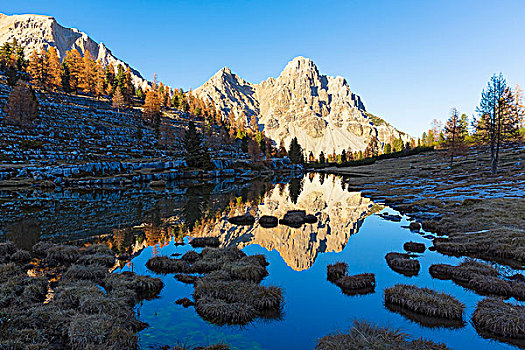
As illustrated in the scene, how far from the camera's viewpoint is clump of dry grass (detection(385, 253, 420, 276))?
17234mm

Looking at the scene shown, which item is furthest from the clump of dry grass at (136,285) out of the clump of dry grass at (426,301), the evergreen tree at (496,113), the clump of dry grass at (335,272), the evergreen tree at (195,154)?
the evergreen tree at (195,154)

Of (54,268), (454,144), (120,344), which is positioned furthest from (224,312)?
(454,144)

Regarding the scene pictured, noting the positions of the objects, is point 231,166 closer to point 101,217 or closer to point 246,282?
point 101,217

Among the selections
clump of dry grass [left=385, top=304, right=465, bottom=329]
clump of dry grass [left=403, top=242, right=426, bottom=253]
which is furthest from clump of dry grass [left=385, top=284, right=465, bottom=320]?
clump of dry grass [left=403, top=242, right=426, bottom=253]

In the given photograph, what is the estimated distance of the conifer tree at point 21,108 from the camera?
9306cm

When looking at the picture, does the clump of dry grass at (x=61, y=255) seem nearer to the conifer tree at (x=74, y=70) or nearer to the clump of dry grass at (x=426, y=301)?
the clump of dry grass at (x=426, y=301)

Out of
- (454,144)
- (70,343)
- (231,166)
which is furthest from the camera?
(231,166)

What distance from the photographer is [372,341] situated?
29.2ft

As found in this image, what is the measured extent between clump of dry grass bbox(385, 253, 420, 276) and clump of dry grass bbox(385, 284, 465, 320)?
3.77 metres

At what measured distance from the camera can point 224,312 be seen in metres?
11.9

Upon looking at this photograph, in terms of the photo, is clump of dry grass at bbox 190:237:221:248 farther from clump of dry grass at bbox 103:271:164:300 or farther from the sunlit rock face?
clump of dry grass at bbox 103:271:164:300

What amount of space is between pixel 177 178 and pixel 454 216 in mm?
80091

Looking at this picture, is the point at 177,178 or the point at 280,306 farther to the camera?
the point at 177,178

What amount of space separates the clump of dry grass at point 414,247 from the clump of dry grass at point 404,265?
8.10ft
